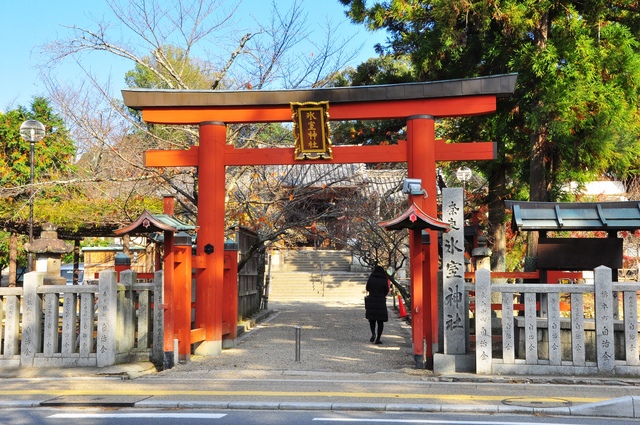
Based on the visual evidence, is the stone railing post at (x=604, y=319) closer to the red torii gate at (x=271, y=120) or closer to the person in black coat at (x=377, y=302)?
the red torii gate at (x=271, y=120)

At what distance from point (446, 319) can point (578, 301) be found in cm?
216

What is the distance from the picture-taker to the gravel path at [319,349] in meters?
12.7

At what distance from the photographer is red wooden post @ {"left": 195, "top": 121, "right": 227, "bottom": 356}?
47.5ft

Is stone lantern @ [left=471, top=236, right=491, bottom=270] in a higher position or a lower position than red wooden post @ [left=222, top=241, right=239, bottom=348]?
higher

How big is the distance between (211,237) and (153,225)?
9.18 ft

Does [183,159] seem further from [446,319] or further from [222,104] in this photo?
[446,319]

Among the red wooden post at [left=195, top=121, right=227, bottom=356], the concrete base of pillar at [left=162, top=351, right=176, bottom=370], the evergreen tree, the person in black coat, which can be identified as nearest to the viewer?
the concrete base of pillar at [left=162, top=351, right=176, bottom=370]

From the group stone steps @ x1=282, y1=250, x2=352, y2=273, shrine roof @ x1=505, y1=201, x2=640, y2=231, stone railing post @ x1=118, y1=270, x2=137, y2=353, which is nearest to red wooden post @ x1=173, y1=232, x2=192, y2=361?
stone railing post @ x1=118, y1=270, x2=137, y2=353

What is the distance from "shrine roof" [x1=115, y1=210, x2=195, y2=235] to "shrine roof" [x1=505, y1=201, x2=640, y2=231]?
6420mm

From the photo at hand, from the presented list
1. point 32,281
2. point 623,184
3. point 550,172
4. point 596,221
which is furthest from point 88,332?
point 623,184

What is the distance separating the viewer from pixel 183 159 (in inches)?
588

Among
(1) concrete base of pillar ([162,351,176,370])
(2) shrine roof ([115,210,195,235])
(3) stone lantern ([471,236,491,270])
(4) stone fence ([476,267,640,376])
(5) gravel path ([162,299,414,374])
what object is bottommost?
(5) gravel path ([162,299,414,374])

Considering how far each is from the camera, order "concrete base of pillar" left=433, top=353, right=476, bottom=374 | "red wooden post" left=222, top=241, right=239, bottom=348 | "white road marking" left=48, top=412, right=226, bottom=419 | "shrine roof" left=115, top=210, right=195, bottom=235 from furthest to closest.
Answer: "red wooden post" left=222, top=241, right=239, bottom=348
"shrine roof" left=115, top=210, right=195, bottom=235
"concrete base of pillar" left=433, top=353, right=476, bottom=374
"white road marking" left=48, top=412, right=226, bottom=419

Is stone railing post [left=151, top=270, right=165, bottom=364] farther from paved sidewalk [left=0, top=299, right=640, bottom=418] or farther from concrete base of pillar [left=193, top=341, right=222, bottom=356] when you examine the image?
concrete base of pillar [left=193, top=341, right=222, bottom=356]
